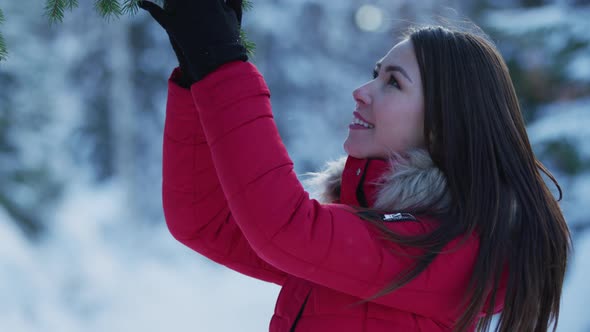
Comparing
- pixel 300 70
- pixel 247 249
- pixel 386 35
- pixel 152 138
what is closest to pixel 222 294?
pixel 152 138

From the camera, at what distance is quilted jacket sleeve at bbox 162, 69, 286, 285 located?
4.03ft

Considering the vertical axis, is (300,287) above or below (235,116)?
below

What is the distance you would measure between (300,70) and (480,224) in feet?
20.1

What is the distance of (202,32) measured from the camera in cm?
100

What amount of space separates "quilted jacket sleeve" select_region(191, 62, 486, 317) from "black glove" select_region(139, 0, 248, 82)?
0.02 meters

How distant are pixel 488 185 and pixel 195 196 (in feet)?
1.86

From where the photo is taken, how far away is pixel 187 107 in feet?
3.90

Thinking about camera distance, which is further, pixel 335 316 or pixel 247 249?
pixel 247 249

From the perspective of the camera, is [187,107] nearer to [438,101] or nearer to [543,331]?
[438,101]

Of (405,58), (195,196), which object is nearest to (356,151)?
(405,58)

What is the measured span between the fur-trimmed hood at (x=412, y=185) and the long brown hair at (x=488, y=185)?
2 centimetres

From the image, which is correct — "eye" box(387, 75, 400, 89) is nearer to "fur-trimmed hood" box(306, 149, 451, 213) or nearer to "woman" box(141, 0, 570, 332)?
"woman" box(141, 0, 570, 332)

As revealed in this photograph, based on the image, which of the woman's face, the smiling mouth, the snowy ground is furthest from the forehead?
the snowy ground

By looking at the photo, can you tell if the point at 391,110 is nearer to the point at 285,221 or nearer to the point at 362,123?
the point at 362,123
